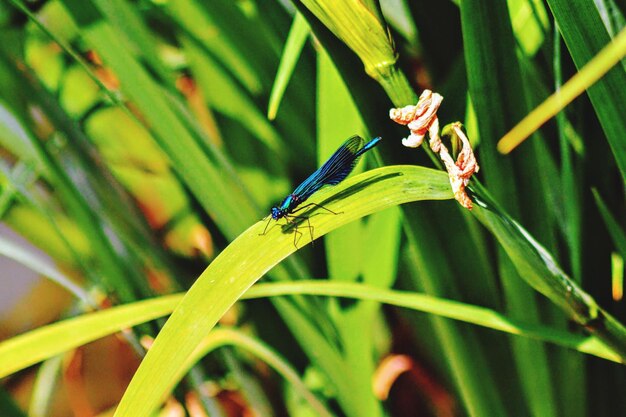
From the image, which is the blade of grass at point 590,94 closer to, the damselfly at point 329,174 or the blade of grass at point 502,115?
the blade of grass at point 502,115

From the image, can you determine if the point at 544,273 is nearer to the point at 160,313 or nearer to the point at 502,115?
the point at 502,115

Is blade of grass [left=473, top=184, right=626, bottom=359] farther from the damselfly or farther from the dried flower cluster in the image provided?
the damselfly

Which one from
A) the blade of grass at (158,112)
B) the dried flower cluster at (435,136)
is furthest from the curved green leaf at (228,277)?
the blade of grass at (158,112)

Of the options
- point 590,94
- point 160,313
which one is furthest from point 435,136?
point 160,313

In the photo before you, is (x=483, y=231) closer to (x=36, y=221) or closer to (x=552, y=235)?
(x=552, y=235)

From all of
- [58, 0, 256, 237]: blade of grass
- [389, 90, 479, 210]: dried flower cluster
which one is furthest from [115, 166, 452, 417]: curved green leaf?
[58, 0, 256, 237]: blade of grass

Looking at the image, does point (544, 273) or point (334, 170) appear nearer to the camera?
point (544, 273)
